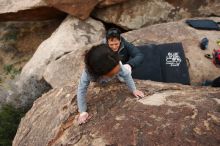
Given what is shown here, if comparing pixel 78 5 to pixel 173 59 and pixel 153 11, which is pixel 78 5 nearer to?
pixel 153 11

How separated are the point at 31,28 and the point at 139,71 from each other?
221 inches

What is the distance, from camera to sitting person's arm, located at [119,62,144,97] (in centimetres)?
488

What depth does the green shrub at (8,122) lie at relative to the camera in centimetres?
880

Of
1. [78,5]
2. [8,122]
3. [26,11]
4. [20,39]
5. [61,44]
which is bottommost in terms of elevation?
[8,122]


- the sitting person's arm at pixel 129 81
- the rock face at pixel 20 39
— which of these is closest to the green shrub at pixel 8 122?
the rock face at pixel 20 39

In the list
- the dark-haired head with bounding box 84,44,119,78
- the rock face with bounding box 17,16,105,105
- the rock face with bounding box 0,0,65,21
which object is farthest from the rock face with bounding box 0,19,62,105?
the dark-haired head with bounding box 84,44,119,78

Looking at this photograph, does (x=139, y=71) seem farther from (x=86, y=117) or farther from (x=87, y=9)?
(x=87, y=9)

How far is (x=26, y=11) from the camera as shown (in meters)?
10.8

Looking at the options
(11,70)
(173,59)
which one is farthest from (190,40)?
(11,70)

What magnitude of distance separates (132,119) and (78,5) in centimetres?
568

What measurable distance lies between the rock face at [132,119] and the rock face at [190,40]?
2051mm

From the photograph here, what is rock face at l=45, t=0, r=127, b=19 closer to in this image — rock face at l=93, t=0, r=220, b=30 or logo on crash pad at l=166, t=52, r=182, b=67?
rock face at l=93, t=0, r=220, b=30

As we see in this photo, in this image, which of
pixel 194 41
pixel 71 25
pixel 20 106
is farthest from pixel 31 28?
pixel 194 41

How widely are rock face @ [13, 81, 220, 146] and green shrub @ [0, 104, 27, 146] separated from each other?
317cm
